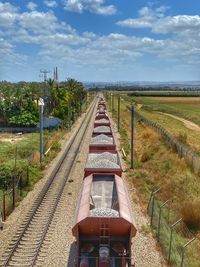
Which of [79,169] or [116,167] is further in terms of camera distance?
[79,169]

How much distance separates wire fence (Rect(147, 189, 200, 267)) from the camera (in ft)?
58.6

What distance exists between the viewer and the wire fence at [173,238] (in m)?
17.9

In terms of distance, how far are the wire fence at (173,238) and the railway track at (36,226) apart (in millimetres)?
6196

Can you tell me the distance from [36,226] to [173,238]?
777cm

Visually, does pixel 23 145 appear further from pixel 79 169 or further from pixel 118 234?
pixel 118 234

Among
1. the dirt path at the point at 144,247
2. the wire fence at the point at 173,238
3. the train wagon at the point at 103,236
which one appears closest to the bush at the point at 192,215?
the wire fence at the point at 173,238

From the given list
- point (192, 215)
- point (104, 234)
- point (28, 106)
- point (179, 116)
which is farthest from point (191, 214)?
point (179, 116)

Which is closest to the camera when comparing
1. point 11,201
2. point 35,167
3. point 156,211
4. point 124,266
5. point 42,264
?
point 124,266

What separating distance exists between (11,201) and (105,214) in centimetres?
1153

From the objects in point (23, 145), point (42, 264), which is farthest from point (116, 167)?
→ point (23, 145)

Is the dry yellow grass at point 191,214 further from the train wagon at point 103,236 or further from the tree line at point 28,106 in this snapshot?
the tree line at point 28,106

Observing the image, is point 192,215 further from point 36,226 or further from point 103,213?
point 36,226

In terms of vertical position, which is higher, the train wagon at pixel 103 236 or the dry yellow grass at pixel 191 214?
the train wagon at pixel 103 236

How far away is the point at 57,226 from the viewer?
21.8 meters
